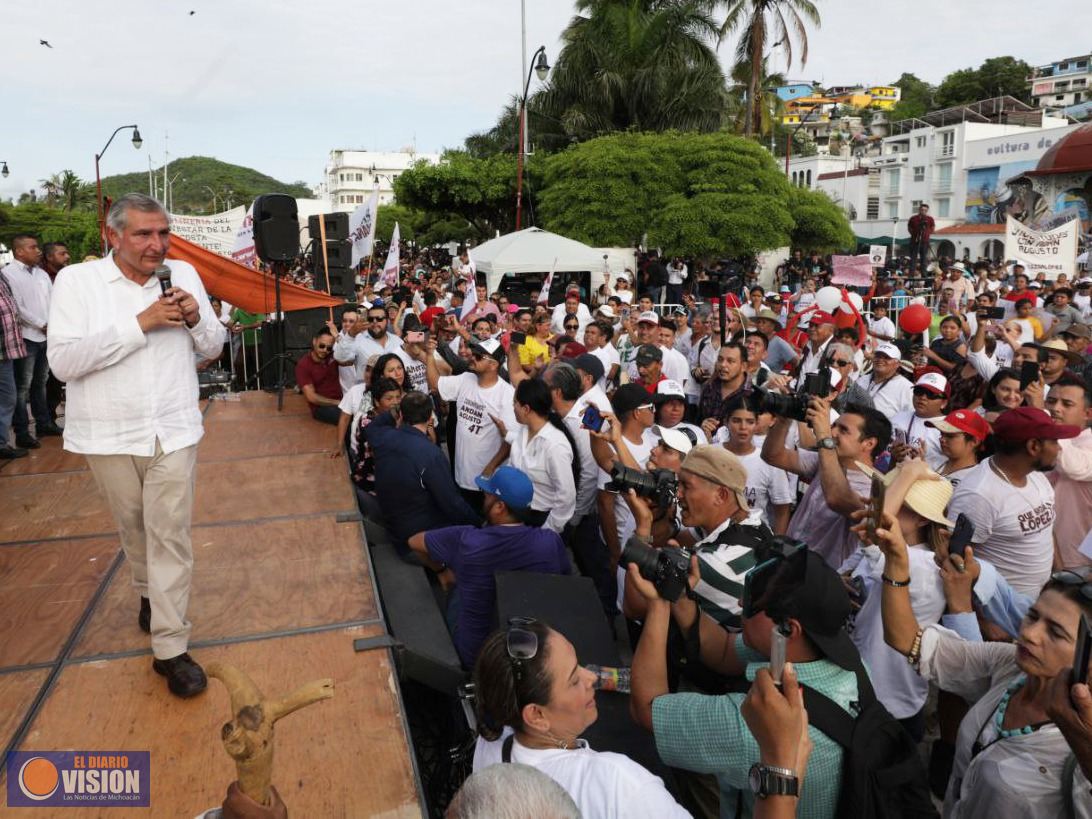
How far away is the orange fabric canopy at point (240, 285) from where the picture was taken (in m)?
8.17

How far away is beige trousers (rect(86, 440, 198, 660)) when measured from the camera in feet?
9.42

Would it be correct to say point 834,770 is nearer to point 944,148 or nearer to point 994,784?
point 994,784

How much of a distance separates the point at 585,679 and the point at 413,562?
2.96 meters

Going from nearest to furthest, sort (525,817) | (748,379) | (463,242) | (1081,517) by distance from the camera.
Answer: (525,817) < (1081,517) < (748,379) < (463,242)

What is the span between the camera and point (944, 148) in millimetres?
57969

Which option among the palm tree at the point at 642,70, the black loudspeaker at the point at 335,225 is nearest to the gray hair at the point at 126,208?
the black loudspeaker at the point at 335,225

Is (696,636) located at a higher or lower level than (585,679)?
lower

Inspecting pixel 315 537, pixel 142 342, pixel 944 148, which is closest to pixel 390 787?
pixel 142 342

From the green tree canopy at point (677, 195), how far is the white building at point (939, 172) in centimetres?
2596

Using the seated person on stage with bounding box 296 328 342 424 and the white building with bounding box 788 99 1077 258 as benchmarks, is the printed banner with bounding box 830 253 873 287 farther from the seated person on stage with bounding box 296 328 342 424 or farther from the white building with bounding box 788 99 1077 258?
the white building with bounding box 788 99 1077 258

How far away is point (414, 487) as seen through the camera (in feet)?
16.1

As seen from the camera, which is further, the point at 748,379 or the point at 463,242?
the point at 463,242

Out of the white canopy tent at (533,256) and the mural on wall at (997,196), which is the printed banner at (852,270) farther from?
the mural on wall at (997,196)

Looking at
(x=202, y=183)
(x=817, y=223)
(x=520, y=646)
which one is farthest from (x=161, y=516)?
(x=202, y=183)
